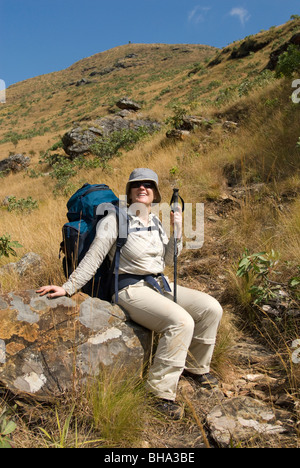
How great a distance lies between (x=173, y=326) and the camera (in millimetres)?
2178

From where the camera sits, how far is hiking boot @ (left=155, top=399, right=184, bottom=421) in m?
2.04

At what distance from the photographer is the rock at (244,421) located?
1854mm

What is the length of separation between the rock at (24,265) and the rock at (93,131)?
11162mm

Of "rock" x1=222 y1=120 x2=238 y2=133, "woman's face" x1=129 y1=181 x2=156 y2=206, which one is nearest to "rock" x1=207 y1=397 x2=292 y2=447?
"woman's face" x1=129 y1=181 x2=156 y2=206

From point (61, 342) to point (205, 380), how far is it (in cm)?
113

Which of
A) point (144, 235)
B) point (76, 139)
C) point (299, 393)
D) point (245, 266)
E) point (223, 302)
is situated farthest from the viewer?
point (76, 139)

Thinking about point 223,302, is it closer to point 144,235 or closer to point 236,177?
point 144,235

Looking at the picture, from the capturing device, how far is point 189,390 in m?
2.33

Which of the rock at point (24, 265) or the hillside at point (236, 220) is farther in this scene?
the rock at point (24, 265)

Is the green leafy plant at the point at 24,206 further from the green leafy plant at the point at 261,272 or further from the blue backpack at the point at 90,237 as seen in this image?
the green leafy plant at the point at 261,272

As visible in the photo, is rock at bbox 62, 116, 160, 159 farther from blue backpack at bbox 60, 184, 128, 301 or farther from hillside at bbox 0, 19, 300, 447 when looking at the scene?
blue backpack at bbox 60, 184, 128, 301

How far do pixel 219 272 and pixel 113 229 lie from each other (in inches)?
78.8

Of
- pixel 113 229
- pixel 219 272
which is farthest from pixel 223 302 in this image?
pixel 113 229

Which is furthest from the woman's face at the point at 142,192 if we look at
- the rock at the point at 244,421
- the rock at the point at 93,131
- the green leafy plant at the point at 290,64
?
the rock at the point at 93,131
